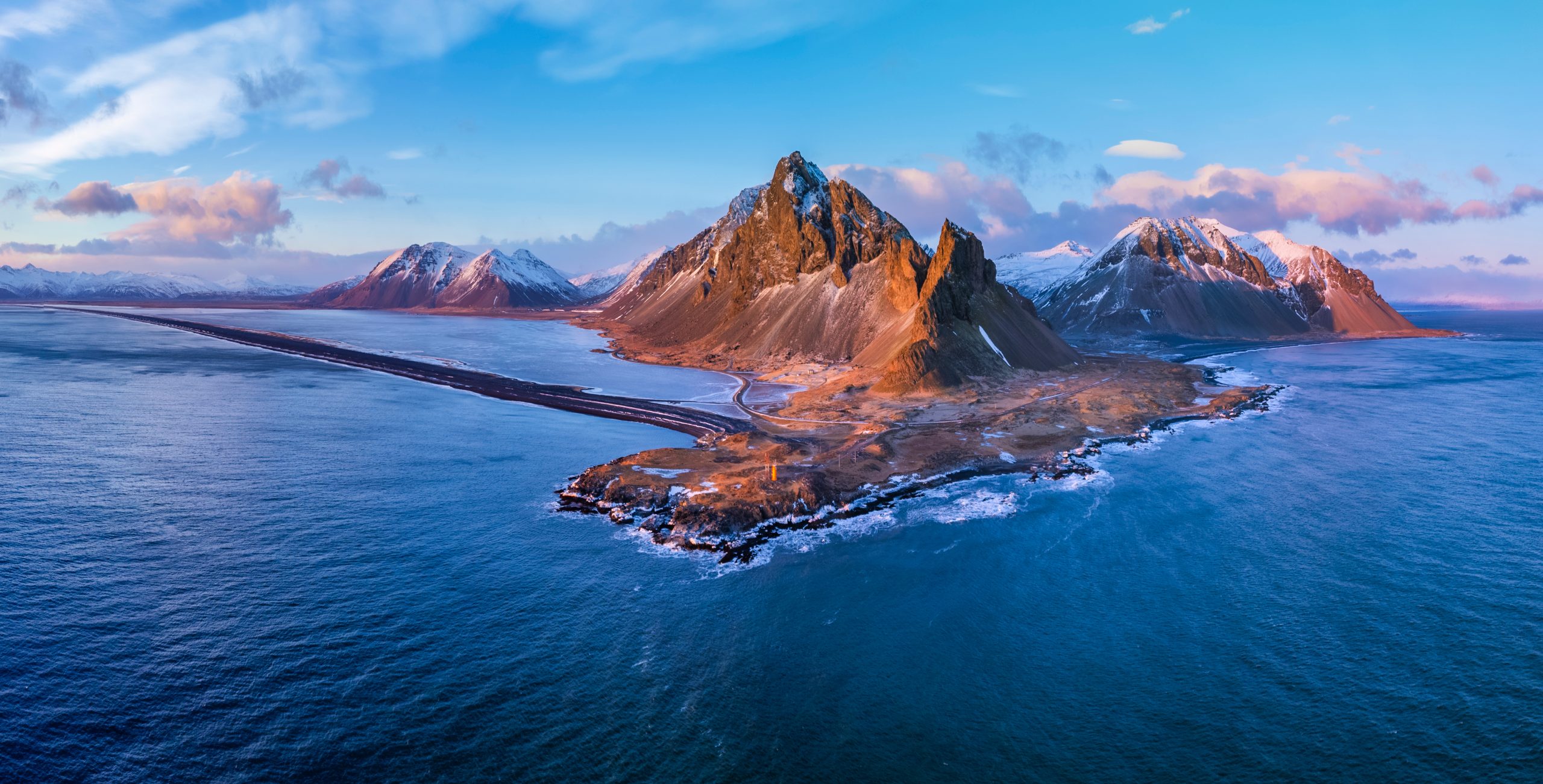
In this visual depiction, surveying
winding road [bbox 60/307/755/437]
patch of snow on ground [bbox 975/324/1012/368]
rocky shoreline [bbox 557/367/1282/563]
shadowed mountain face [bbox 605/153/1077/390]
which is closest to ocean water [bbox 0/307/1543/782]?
rocky shoreline [bbox 557/367/1282/563]

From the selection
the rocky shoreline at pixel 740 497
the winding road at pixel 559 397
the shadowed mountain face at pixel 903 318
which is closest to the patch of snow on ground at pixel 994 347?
the shadowed mountain face at pixel 903 318

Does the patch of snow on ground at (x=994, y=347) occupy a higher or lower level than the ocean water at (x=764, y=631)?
higher

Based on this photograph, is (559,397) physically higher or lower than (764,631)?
higher

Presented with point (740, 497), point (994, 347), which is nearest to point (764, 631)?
point (740, 497)

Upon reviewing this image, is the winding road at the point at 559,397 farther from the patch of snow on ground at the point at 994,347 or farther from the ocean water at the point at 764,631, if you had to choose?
the patch of snow on ground at the point at 994,347

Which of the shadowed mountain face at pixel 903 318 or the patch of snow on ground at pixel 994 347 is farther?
the patch of snow on ground at pixel 994 347

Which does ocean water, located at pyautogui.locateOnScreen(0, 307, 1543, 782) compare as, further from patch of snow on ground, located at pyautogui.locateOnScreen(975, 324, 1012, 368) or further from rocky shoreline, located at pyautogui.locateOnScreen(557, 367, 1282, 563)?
patch of snow on ground, located at pyautogui.locateOnScreen(975, 324, 1012, 368)

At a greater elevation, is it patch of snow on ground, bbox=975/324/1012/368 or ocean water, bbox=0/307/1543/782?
patch of snow on ground, bbox=975/324/1012/368

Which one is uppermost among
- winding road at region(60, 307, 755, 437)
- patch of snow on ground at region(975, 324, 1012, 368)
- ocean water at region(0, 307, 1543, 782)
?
patch of snow on ground at region(975, 324, 1012, 368)

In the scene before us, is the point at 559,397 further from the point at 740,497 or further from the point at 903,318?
the point at 903,318
